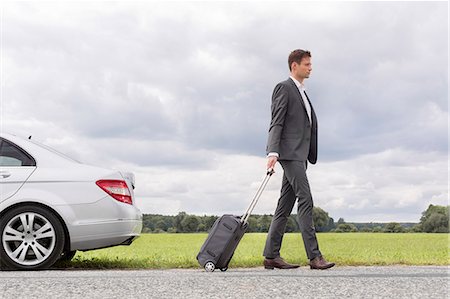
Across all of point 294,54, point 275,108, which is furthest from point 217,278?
point 294,54

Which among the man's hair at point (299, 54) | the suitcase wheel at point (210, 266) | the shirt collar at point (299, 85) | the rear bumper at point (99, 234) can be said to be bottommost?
the suitcase wheel at point (210, 266)

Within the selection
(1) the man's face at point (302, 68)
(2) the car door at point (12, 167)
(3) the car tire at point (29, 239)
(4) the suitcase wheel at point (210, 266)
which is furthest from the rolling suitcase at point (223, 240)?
(2) the car door at point (12, 167)

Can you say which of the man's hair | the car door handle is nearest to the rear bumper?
the car door handle

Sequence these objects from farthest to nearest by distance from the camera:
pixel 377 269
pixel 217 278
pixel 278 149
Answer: pixel 377 269
pixel 278 149
pixel 217 278

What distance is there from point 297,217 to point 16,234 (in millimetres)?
3360

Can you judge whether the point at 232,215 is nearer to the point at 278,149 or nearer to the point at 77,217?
the point at 278,149

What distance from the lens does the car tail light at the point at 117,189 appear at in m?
8.50

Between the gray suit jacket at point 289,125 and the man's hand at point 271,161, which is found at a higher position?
the gray suit jacket at point 289,125

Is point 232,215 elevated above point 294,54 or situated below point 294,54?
below

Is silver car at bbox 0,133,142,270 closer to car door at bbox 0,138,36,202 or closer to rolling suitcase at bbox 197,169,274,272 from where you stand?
car door at bbox 0,138,36,202

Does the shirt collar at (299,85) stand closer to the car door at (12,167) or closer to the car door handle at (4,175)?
the car door at (12,167)

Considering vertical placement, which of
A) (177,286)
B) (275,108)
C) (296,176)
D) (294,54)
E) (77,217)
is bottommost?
(177,286)

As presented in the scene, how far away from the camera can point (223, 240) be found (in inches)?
297

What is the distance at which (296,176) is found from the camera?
7.69 meters
